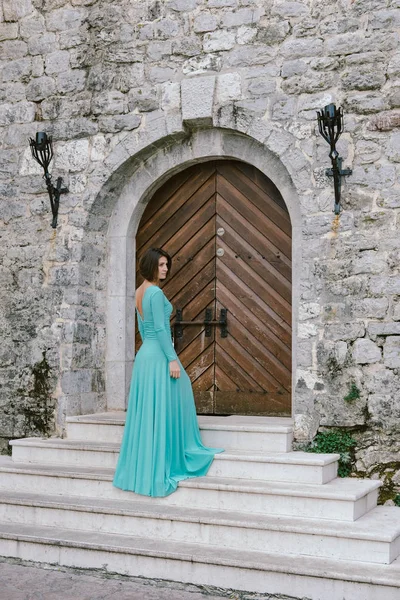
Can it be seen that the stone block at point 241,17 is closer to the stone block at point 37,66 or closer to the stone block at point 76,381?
the stone block at point 37,66

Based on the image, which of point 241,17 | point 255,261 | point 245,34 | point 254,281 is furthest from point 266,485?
point 241,17

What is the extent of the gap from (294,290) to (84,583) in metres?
2.75

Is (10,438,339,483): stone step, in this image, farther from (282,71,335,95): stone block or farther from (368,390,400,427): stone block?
(282,71,335,95): stone block

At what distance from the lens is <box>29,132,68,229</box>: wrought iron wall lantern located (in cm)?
620

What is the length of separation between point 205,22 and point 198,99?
645mm

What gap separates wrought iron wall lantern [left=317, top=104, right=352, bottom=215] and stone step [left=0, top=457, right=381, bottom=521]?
2057 mm

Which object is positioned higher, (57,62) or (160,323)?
(57,62)

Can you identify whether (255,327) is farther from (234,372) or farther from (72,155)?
(72,155)

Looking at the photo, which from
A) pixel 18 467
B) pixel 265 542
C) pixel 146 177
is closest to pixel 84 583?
pixel 265 542

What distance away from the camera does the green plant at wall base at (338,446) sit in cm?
517

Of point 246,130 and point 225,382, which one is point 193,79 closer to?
point 246,130

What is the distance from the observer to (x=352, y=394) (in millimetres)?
5242

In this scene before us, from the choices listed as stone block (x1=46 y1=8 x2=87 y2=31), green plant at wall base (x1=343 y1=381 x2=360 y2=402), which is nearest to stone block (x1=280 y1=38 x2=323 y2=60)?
stone block (x1=46 y1=8 x2=87 y2=31)

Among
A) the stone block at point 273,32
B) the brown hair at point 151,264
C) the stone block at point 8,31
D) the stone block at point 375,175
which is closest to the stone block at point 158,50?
the stone block at point 273,32
